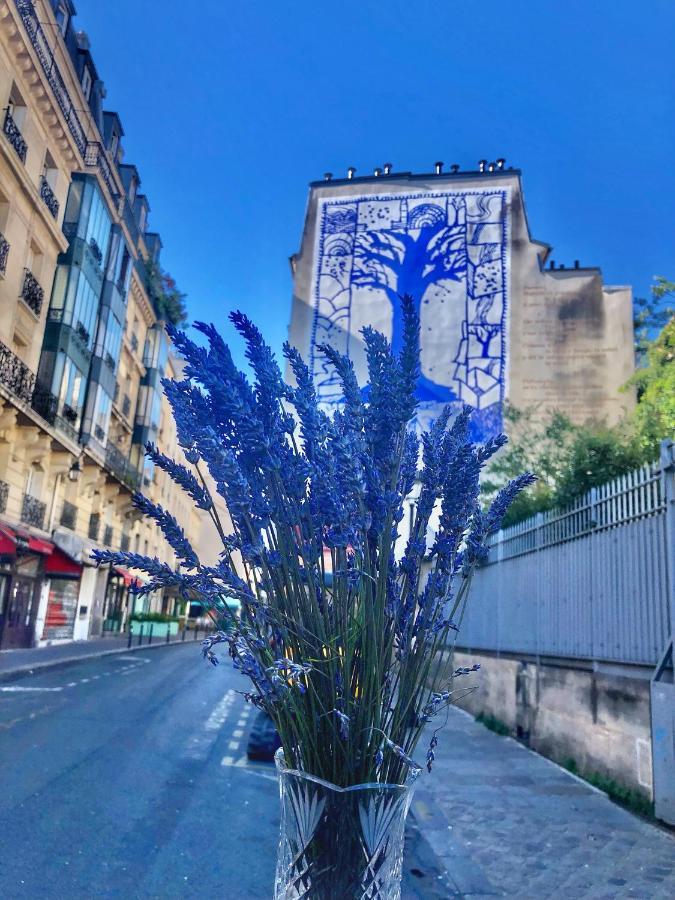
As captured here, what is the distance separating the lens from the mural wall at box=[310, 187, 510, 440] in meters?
18.9

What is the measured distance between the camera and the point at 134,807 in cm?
562

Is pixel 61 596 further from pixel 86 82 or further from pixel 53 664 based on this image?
pixel 86 82

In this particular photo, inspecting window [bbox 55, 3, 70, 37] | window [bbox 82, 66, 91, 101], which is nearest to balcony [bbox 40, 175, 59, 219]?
window [bbox 55, 3, 70, 37]

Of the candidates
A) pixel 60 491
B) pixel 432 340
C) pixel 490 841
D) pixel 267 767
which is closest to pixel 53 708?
pixel 267 767

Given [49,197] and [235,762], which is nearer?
[235,762]

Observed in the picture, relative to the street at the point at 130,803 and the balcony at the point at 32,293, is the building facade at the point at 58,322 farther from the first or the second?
the street at the point at 130,803

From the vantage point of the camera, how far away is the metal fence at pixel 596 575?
5.97 metres

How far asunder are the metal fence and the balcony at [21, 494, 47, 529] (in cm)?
1645

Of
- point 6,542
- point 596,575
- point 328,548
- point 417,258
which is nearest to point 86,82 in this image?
point 417,258

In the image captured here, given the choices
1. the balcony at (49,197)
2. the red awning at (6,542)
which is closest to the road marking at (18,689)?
the red awning at (6,542)

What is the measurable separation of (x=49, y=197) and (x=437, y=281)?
485 inches

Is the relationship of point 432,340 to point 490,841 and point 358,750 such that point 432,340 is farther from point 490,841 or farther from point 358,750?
point 358,750

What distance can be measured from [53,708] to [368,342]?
34.5 ft

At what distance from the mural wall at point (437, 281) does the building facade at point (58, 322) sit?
724 cm
